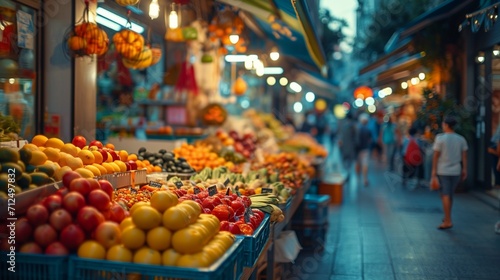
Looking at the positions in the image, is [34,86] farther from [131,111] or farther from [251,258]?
[131,111]

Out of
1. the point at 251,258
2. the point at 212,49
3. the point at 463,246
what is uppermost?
the point at 212,49

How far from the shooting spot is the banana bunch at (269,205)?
18.6 ft

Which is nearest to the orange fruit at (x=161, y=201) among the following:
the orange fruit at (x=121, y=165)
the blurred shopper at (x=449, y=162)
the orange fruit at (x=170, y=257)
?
the orange fruit at (x=170, y=257)

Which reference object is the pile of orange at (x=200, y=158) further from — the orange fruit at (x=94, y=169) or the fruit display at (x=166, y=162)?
the orange fruit at (x=94, y=169)

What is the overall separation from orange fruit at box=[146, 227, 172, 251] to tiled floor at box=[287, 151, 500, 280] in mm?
3637

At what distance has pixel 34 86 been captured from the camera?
23.5 feet

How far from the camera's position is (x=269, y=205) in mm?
5773

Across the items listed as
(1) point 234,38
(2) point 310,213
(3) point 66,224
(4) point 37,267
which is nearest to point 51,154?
(3) point 66,224

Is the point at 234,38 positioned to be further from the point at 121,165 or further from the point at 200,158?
the point at 121,165

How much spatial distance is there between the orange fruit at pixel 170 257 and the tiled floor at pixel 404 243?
3.67 metres

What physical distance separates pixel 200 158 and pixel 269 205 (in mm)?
3339

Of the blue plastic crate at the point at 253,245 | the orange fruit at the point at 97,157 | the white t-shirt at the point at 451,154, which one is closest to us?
the blue plastic crate at the point at 253,245

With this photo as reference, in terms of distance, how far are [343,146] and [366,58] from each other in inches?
355

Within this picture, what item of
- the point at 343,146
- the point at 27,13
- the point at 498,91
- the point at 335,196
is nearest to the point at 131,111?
the point at 335,196
